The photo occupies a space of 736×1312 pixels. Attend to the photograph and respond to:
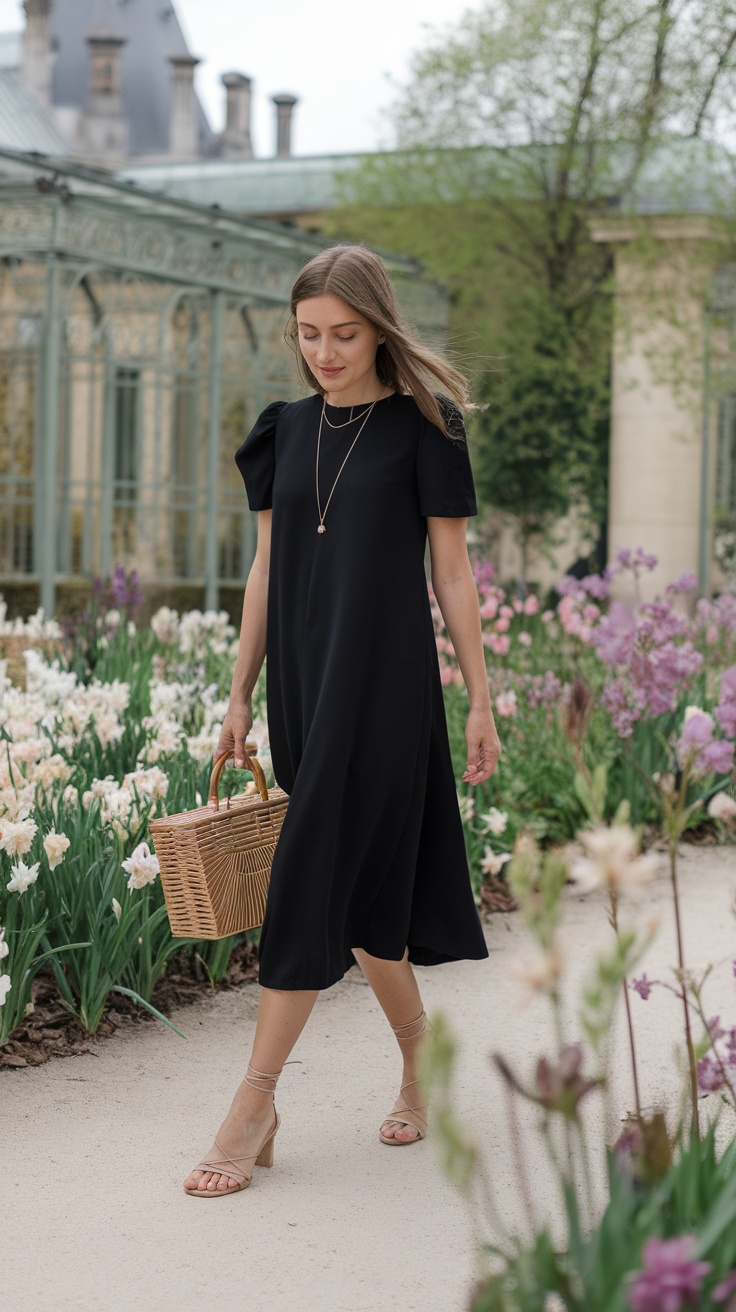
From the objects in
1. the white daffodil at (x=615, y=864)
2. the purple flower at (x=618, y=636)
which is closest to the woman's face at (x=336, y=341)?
the white daffodil at (x=615, y=864)

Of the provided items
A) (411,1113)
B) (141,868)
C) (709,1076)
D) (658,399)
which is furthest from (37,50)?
(709,1076)

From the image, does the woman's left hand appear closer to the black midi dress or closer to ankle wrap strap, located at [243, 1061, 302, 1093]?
the black midi dress

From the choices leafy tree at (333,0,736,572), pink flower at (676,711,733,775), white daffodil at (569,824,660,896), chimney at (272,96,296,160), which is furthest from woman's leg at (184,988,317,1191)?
chimney at (272,96,296,160)

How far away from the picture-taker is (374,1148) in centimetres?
306

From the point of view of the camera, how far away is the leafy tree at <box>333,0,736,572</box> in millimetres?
16234

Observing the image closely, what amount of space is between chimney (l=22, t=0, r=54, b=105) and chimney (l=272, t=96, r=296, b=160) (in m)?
5.20

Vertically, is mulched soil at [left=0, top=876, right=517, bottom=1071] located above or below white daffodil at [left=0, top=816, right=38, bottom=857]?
below

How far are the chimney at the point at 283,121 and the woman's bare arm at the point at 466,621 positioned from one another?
33.8m

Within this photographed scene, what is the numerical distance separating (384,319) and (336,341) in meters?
0.10

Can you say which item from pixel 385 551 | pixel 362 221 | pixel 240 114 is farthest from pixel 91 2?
pixel 385 551

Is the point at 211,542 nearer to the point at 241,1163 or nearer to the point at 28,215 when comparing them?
the point at 28,215

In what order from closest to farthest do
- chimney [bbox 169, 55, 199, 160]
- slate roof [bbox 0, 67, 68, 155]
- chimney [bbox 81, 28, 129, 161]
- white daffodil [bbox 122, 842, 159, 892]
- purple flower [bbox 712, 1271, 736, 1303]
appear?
purple flower [bbox 712, 1271, 736, 1303], white daffodil [bbox 122, 842, 159, 892], slate roof [bbox 0, 67, 68, 155], chimney [bbox 81, 28, 129, 161], chimney [bbox 169, 55, 199, 160]

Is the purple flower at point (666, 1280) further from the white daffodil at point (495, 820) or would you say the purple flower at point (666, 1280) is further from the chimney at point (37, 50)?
the chimney at point (37, 50)

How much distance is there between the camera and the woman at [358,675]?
280cm
